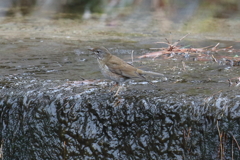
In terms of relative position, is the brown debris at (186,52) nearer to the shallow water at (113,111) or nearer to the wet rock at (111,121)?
the shallow water at (113,111)

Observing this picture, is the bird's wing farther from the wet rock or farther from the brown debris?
the brown debris

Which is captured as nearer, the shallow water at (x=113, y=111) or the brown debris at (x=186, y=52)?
the shallow water at (x=113, y=111)

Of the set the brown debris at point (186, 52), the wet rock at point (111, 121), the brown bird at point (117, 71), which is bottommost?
the wet rock at point (111, 121)

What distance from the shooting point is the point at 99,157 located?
5.12 metres

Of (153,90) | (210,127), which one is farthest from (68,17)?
(210,127)

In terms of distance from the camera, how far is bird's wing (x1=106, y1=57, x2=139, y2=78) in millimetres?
5195

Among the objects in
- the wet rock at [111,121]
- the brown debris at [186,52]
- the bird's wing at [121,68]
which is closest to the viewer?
the wet rock at [111,121]

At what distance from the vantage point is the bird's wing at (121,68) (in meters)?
5.19

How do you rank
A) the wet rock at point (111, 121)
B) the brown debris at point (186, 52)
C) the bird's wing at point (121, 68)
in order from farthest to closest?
the brown debris at point (186, 52), the bird's wing at point (121, 68), the wet rock at point (111, 121)

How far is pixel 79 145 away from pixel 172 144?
3.72 ft

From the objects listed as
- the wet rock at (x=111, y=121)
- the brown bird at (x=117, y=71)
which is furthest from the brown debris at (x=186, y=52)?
the brown bird at (x=117, y=71)

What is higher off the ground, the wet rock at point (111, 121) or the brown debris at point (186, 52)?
the brown debris at point (186, 52)

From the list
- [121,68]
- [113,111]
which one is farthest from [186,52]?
[113,111]

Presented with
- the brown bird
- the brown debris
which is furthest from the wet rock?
the brown debris
